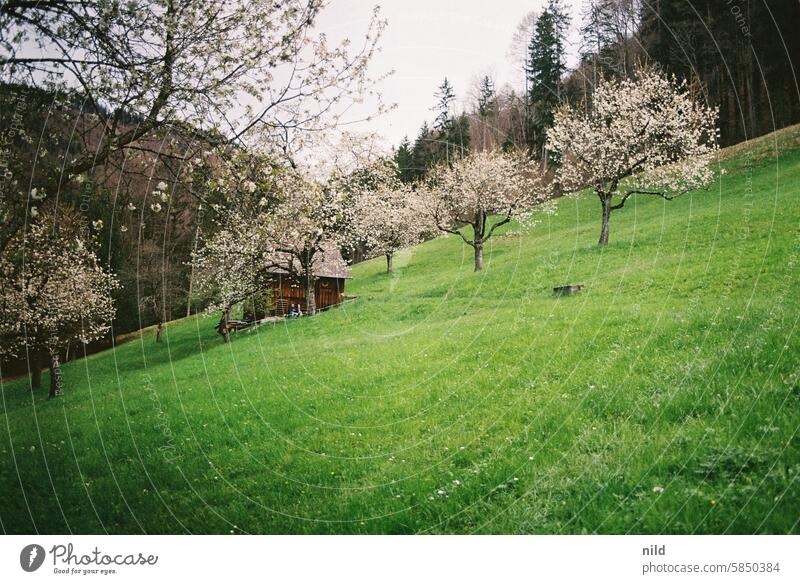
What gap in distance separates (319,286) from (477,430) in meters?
29.8

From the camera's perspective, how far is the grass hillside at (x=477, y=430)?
3.86 m

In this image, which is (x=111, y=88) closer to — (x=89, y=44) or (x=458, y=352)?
(x=89, y=44)

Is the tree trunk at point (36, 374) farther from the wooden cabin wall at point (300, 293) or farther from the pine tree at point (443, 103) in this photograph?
the wooden cabin wall at point (300, 293)

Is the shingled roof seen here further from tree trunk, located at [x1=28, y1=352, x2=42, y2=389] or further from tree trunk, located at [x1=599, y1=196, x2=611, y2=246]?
tree trunk, located at [x1=28, y1=352, x2=42, y2=389]

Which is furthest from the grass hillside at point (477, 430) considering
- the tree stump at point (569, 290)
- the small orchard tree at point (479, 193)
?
the small orchard tree at point (479, 193)

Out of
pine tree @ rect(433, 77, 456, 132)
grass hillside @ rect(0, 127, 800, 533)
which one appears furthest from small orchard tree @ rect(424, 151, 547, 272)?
pine tree @ rect(433, 77, 456, 132)

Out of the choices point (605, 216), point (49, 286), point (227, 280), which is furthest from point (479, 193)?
point (49, 286)

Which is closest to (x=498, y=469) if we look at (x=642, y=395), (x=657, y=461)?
(x=657, y=461)

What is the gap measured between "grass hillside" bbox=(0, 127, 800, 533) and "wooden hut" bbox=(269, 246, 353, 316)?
631 inches

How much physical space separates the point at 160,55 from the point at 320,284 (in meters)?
29.5

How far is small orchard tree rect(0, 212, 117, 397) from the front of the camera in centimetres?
576

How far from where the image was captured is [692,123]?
2416 centimetres

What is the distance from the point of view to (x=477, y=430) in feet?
18.7

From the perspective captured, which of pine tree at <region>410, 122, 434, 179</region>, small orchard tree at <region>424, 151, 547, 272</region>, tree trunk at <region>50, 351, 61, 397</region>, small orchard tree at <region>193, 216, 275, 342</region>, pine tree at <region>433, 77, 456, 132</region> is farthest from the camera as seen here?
small orchard tree at <region>424, 151, 547, 272</region>
